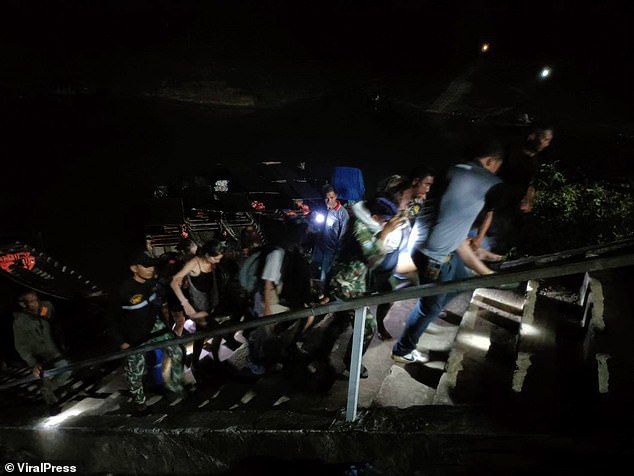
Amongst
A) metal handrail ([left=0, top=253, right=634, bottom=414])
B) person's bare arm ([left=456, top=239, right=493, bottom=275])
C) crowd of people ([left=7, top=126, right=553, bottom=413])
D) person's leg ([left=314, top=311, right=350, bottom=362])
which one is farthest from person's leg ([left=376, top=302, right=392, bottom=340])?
metal handrail ([left=0, top=253, right=634, bottom=414])

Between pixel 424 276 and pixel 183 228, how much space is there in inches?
389

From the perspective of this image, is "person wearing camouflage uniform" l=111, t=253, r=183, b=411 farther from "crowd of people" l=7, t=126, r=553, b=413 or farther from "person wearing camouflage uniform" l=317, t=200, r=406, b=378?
"person wearing camouflage uniform" l=317, t=200, r=406, b=378

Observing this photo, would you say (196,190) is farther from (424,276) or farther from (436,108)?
(436,108)

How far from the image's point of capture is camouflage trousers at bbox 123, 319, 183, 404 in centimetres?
418

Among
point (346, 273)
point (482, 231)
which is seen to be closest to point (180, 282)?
point (346, 273)

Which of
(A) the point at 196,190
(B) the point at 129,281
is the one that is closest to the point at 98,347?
(B) the point at 129,281

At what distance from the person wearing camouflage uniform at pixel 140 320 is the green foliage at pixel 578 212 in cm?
519

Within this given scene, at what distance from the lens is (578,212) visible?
14.3 ft

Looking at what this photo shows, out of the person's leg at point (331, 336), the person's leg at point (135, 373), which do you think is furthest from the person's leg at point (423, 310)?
the person's leg at point (135, 373)

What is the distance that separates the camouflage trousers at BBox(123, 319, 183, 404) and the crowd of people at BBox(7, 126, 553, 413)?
0.04ft

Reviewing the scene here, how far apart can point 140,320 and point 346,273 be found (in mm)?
2665

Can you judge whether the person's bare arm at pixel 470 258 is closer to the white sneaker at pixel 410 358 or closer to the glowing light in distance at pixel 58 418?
the white sneaker at pixel 410 358

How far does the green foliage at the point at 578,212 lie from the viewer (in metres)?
4.12

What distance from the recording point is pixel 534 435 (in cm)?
184
